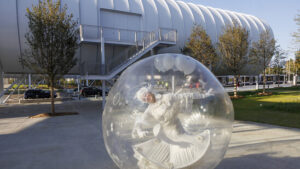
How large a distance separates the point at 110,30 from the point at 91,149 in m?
12.6

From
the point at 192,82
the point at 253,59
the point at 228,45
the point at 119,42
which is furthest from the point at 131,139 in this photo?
the point at 253,59

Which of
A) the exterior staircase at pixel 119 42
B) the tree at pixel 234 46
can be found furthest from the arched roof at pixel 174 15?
the tree at pixel 234 46

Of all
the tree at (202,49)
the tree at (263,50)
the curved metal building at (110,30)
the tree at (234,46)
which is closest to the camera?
the curved metal building at (110,30)

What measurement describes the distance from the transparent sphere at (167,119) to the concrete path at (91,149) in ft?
5.61

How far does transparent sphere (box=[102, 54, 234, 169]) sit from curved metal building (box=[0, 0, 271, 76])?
442 inches

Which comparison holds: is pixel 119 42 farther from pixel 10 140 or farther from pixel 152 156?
pixel 152 156

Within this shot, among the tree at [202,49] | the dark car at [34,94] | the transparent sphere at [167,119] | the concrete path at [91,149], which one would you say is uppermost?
the tree at [202,49]

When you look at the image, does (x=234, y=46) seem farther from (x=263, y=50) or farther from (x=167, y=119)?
(x=167, y=119)

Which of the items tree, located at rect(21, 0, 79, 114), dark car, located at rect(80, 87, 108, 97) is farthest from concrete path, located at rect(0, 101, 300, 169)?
dark car, located at rect(80, 87, 108, 97)

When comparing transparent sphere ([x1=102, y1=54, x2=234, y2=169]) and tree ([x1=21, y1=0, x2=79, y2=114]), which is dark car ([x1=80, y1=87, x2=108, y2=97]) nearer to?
tree ([x1=21, y1=0, x2=79, y2=114])

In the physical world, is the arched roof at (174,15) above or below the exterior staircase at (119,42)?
above

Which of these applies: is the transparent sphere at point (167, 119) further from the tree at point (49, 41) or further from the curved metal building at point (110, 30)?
the curved metal building at point (110, 30)

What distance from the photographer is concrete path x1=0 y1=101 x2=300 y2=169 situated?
15.8 feet

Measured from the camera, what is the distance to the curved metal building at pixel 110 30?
14953mm
